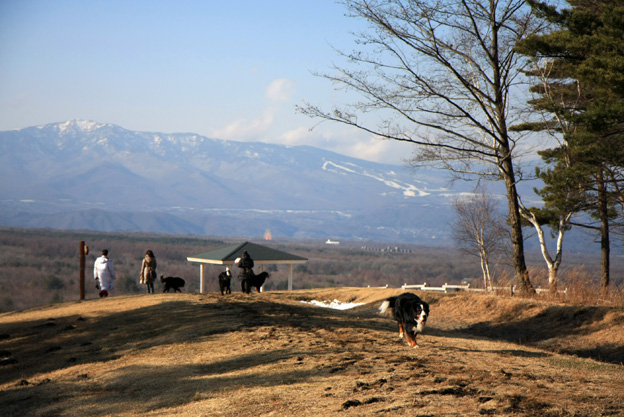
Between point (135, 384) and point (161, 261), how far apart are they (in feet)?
373

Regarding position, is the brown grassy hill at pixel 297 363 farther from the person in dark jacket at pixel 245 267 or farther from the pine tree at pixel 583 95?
the pine tree at pixel 583 95

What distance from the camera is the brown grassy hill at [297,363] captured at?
8.16 m

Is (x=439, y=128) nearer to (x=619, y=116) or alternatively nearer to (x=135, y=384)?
(x=619, y=116)

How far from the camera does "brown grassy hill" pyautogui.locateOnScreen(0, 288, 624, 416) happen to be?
8156 millimetres

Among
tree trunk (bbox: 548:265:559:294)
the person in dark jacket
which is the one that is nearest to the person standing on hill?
the person in dark jacket

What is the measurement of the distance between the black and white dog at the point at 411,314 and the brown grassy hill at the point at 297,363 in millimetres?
364

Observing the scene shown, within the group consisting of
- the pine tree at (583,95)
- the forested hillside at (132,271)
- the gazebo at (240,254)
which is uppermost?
the pine tree at (583,95)

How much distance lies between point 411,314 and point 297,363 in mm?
2877

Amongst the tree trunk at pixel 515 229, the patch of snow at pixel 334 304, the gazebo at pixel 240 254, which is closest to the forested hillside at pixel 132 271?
the gazebo at pixel 240 254

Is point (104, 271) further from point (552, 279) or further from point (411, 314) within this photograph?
point (552, 279)

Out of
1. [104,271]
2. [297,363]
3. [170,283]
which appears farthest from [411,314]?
[170,283]

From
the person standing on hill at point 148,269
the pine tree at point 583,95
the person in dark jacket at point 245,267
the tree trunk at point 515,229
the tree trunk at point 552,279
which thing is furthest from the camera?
the person standing on hill at point 148,269

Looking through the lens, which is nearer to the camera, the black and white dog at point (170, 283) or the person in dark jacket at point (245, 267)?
the person in dark jacket at point (245, 267)

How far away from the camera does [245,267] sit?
985 inches
